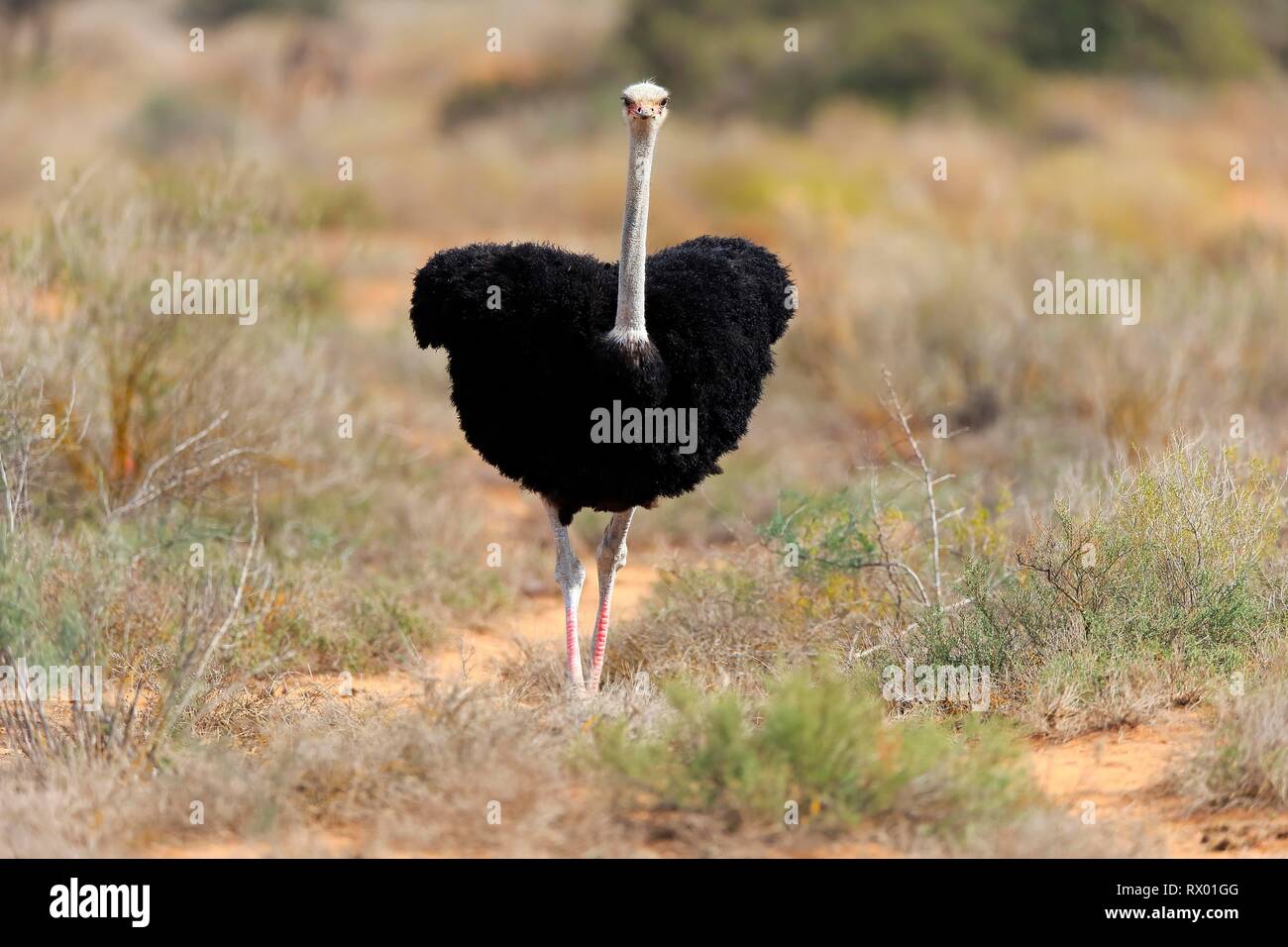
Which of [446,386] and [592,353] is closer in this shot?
[592,353]

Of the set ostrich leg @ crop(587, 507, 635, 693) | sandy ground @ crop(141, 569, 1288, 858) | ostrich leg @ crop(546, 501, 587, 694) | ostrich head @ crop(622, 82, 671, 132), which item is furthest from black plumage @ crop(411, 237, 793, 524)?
sandy ground @ crop(141, 569, 1288, 858)

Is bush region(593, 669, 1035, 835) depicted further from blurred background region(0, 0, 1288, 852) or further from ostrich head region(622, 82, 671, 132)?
ostrich head region(622, 82, 671, 132)

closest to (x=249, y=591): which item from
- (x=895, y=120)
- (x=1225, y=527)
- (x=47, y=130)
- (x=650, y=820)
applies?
(x=650, y=820)

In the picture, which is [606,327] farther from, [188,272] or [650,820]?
[188,272]

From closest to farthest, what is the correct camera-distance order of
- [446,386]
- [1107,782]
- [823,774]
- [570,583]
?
[823,774] → [1107,782] → [570,583] → [446,386]

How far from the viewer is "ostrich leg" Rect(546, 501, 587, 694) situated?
614cm

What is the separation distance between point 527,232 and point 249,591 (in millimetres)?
12192

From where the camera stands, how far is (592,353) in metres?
5.64

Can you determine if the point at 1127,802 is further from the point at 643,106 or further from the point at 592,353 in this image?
the point at 643,106

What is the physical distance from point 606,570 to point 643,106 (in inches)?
70.8

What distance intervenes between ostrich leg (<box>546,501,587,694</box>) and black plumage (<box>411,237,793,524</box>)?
16 centimetres

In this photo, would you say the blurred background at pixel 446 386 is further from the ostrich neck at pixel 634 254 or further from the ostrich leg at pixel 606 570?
the ostrich neck at pixel 634 254

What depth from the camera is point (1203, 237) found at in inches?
613

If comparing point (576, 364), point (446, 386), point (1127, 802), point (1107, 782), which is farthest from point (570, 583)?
point (446, 386)
